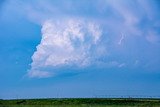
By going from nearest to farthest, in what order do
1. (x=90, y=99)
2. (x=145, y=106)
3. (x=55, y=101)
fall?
(x=145, y=106) < (x=55, y=101) < (x=90, y=99)

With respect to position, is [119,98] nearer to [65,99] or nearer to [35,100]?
[65,99]

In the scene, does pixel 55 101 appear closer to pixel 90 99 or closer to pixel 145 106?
pixel 90 99

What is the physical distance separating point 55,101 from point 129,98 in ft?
68.5

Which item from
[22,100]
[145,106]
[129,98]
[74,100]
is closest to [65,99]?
[74,100]

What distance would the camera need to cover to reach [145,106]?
227 feet

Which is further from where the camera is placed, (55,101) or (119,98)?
(119,98)

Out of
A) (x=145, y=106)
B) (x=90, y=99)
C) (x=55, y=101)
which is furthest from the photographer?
(x=90, y=99)

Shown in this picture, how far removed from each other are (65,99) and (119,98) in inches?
595

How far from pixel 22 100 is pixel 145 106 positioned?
33.0 meters

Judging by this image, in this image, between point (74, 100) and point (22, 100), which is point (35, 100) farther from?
point (74, 100)

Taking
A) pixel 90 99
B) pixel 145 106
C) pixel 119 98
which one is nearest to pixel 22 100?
pixel 90 99

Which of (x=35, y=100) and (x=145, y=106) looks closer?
(x=145, y=106)

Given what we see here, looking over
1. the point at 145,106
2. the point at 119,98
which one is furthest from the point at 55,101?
the point at 145,106

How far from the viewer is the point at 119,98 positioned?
322 ft
